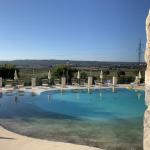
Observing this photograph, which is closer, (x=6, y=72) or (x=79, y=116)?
(x=79, y=116)

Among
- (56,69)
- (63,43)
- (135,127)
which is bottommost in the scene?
(135,127)

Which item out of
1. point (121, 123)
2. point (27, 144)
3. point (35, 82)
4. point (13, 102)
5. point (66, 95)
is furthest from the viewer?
point (35, 82)

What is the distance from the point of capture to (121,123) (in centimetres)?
1246

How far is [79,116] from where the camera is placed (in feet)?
44.9

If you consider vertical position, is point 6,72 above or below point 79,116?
above

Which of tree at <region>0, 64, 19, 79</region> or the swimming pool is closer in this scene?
the swimming pool

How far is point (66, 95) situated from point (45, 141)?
11696 mm

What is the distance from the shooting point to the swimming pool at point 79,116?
9.80 metres

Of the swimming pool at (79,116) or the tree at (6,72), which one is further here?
the tree at (6,72)

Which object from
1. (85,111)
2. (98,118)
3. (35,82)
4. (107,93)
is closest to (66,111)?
(85,111)

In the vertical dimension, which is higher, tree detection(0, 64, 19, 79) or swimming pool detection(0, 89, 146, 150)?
tree detection(0, 64, 19, 79)

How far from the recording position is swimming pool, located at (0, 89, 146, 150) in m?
9.80

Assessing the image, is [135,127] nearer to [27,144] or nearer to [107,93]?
[27,144]

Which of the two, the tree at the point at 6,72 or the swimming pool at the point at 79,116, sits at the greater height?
the tree at the point at 6,72
